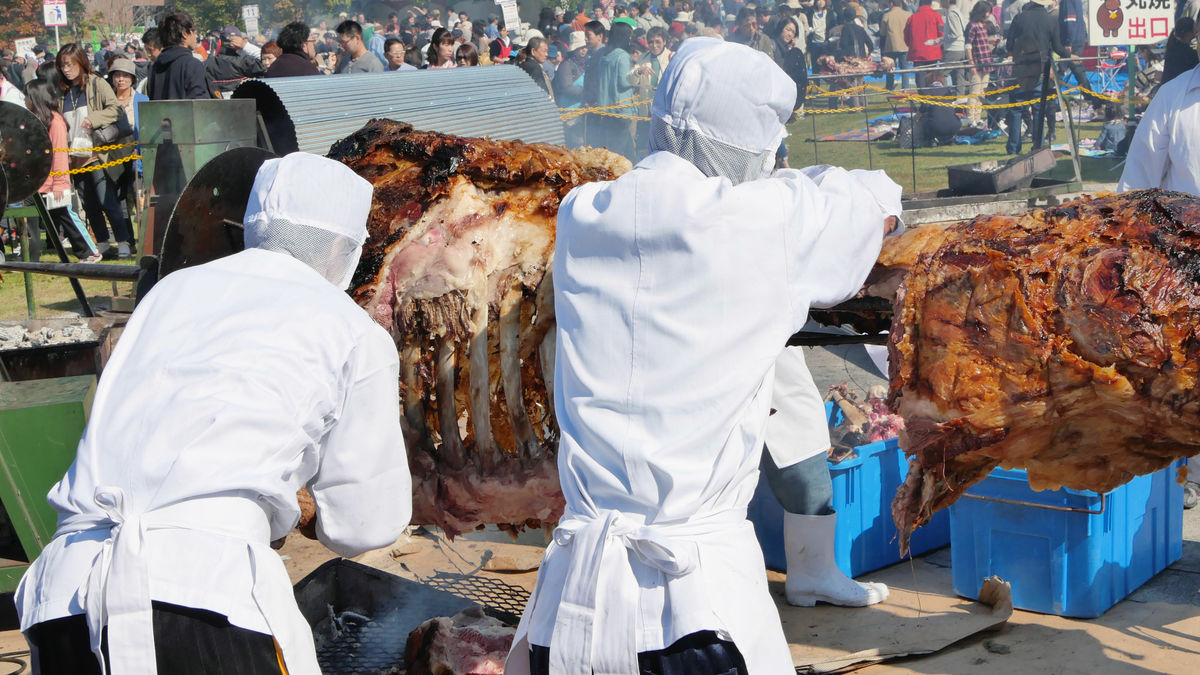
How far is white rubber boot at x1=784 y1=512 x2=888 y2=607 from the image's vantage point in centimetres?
444

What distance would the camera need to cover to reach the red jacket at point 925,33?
53.3 feet

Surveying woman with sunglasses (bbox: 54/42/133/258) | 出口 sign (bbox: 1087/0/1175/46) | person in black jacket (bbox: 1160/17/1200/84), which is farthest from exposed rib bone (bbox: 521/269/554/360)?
出口 sign (bbox: 1087/0/1175/46)

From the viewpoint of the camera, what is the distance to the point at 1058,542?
4.16m

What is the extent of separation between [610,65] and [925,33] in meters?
5.36

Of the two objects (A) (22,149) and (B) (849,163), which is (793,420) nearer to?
(A) (22,149)

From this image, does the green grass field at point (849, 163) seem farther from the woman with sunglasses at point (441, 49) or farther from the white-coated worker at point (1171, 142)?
the white-coated worker at point (1171, 142)

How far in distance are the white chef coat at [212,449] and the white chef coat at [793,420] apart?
88.5 inches

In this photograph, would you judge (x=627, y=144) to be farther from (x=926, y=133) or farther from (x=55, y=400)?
(x=55, y=400)

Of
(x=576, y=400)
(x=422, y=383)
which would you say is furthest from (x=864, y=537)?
(x=576, y=400)

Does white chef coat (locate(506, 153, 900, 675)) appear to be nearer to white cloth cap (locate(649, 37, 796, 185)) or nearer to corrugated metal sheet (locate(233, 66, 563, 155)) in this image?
white cloth cap (locate(649, 37, 796, 185))

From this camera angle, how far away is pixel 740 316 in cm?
214

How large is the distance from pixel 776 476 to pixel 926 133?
11.0 m

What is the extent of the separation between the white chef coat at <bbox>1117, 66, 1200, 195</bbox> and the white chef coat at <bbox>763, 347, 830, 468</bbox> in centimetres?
162

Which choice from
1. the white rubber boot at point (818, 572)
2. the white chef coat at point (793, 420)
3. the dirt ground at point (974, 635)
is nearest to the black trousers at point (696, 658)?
the dirt ground at point (974, 635)
